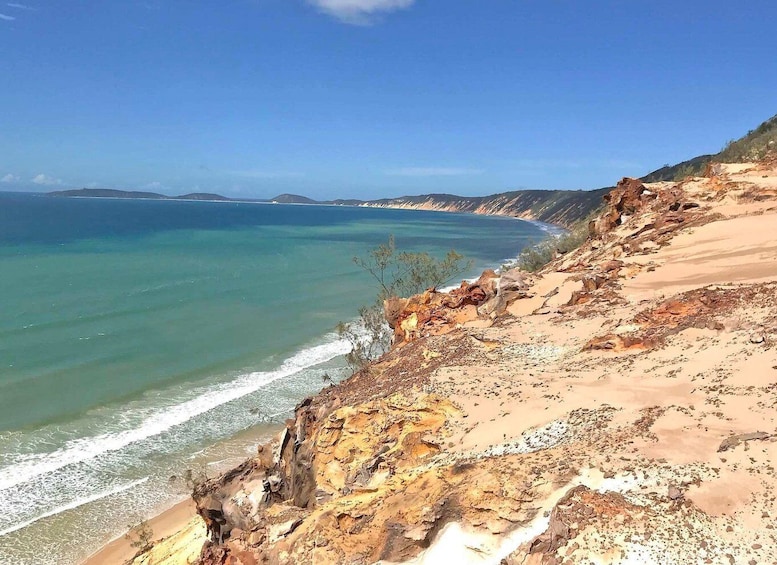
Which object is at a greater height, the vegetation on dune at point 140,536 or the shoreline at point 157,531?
the vegetation on dune at point 140,536

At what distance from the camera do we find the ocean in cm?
1897

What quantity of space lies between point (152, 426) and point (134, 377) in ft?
18.2

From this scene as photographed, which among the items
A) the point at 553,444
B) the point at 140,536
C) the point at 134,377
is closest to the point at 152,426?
the point at 134,377

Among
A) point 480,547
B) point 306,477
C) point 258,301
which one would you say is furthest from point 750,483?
point 258,301

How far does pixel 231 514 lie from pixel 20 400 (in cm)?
1861

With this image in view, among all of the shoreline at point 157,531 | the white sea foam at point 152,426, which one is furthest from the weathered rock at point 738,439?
the white sea foam at point 152,426

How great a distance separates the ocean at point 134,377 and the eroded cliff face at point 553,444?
810cm

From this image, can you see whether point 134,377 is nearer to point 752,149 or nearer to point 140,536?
point 140,536

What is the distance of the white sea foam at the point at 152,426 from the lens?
20.3 metres

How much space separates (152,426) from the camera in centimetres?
2373

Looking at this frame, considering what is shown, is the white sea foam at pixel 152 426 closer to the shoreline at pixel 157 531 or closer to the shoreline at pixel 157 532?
the shoreline at pixel 157 531

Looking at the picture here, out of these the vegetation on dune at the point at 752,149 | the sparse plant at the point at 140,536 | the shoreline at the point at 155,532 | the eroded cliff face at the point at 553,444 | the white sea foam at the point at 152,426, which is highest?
the vegetation on dune at the point at 752,149

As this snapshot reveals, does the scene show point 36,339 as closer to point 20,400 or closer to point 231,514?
point 20,400

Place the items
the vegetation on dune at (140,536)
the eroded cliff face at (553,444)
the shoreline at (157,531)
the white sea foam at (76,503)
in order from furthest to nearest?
the white sea foam at (76,503), the shoreline at (157,531), the vegetation on dune at (140,536), the eroded cliff face at (553,444)
